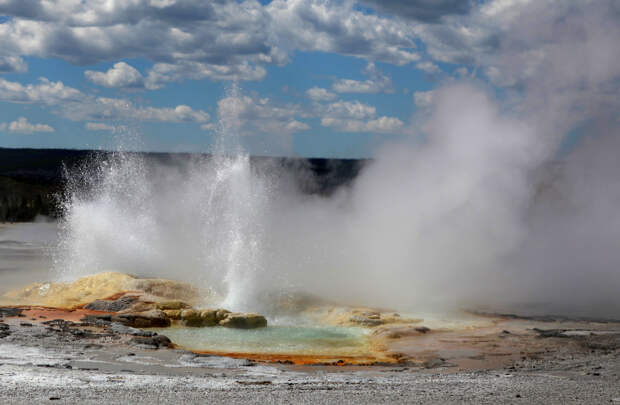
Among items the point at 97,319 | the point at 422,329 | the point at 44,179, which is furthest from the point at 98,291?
the point at 44,179

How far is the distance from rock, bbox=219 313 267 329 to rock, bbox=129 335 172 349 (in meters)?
2.40

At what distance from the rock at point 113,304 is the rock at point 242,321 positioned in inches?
109

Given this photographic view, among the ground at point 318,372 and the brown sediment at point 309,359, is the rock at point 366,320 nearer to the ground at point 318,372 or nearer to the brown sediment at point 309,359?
A: the ground at point 318,372

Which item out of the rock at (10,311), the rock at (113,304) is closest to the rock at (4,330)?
the rock at (10,311)

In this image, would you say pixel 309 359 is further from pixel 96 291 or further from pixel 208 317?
pixel 96 291

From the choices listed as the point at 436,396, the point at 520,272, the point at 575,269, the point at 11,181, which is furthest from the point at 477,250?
the point at 11,181

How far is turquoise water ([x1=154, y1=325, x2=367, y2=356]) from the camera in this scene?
44.6 feet

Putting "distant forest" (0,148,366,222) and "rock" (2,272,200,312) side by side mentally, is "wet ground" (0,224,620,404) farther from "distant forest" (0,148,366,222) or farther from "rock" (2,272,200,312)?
"distant forest" (0,148,366,222)

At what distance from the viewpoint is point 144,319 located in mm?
15516

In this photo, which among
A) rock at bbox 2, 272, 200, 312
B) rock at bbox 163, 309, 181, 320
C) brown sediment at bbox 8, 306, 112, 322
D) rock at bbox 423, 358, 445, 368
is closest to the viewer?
rock at bbox 423, 358, 445, 368

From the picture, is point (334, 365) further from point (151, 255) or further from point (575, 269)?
point (575, 269)

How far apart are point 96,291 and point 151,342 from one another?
601cm

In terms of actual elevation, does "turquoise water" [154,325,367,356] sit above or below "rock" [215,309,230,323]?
below

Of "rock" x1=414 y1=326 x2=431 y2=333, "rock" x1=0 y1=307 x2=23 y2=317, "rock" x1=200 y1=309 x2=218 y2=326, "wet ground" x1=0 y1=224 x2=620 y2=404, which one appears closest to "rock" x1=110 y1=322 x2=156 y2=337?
"wet ground" x1=0 y1=224 x2=620 y2=404
